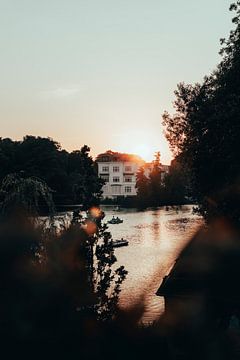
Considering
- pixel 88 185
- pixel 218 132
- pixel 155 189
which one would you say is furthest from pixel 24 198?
pixel 155 189

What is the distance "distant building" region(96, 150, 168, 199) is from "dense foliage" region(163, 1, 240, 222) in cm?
13153

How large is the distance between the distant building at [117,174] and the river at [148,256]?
67.2 meters

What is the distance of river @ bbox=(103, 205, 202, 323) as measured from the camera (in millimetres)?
30698

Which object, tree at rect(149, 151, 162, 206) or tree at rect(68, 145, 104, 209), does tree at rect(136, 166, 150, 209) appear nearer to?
tree at rect(149, 151, 162, 206)

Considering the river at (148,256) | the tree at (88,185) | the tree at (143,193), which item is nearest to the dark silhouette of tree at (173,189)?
the tree at (143,193)

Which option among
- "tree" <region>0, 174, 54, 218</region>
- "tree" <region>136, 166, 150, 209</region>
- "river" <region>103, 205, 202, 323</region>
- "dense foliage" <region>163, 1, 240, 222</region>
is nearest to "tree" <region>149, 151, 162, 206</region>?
"tree" <region>136, 166, 150, 209</region>

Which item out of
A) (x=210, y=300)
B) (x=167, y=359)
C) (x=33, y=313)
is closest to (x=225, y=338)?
(x=210, y=300)

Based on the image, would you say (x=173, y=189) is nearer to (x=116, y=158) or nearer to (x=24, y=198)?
(x=116, y=158)

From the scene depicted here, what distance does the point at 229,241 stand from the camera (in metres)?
21.5

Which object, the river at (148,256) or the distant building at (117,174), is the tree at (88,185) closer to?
the river at (148,256)

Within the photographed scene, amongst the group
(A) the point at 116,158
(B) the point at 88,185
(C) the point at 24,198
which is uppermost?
(A) the point at 116,158

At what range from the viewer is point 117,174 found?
163m

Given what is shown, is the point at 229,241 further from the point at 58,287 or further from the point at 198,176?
the point at 58,287

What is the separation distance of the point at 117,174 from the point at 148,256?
369 feet
